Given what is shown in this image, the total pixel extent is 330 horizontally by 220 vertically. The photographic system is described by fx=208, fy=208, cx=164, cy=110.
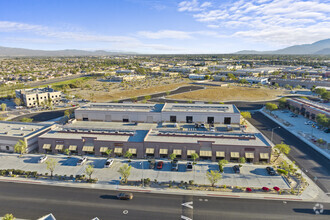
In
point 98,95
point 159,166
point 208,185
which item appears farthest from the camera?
point 98,95

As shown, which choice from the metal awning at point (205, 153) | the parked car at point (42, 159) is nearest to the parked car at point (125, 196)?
the metal awning at point (205, 153)

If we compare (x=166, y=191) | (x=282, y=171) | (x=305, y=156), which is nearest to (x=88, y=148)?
(x=166, y=191)

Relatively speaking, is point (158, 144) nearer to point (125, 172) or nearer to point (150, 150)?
point (150, 150)

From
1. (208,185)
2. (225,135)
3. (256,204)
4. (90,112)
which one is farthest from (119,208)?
(90,112)

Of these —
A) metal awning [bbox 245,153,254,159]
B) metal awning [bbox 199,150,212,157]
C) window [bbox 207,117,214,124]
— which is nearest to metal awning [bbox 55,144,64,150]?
metal awning [bbox 199,150,212,157]

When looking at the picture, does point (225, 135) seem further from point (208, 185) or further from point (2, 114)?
point (2, 114)

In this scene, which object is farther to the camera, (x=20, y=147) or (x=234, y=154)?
(x=20, y=147)
